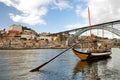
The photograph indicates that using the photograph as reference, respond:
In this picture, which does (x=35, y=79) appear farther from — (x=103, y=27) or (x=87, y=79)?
(x=103, y=27)

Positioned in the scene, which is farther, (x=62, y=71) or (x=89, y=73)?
(x=62, y=71)

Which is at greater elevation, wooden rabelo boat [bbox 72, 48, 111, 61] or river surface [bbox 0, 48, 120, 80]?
wooden rabelo boat [bbox 72, 48, 111, 61]

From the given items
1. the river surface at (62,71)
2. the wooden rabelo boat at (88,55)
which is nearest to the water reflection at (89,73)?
the river surface at (62,71)

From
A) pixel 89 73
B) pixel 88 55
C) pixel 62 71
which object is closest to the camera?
pixel 89 73

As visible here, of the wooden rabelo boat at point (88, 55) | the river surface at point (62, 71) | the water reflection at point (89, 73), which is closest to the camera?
the river surface at point (62, 71)

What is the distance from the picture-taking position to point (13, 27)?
199500 millimetres

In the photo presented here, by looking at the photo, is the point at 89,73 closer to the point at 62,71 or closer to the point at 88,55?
the point at 62,71

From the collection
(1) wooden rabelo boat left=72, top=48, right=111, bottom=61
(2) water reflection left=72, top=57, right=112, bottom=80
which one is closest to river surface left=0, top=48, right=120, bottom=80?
(2) water reflection left=72, top=57, right=112, bottom=80

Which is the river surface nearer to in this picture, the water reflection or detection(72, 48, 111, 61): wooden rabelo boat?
the water reflection

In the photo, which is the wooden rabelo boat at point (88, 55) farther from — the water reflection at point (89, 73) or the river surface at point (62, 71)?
the water reflection at point (89, 73)

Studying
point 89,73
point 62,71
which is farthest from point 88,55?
point 89,73

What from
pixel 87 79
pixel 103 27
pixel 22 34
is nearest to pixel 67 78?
pixel 87 79

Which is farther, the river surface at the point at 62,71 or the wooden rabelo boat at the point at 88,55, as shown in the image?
the wooden rabelo boat at the point at 88,55

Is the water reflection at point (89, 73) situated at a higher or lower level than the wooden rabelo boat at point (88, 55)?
lower
